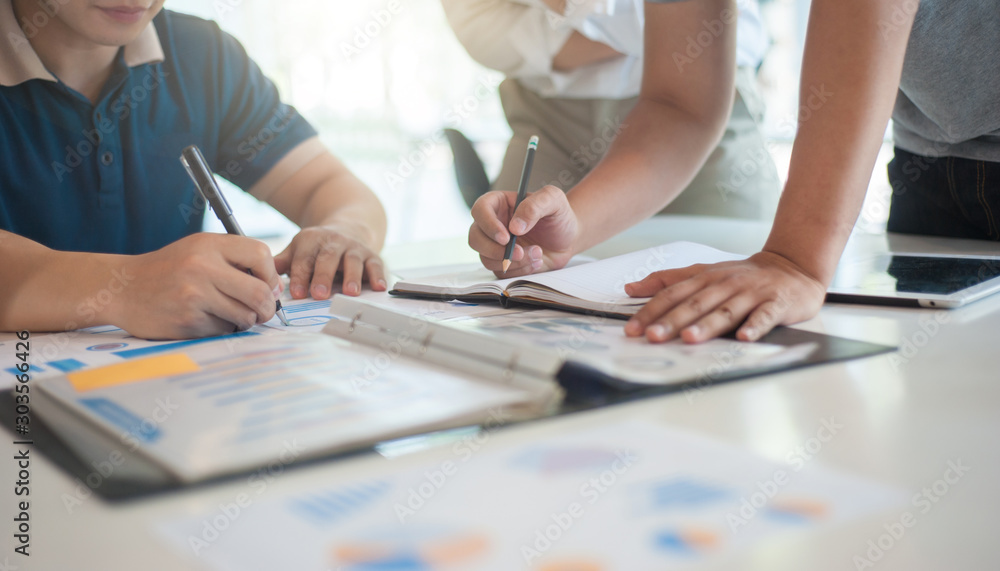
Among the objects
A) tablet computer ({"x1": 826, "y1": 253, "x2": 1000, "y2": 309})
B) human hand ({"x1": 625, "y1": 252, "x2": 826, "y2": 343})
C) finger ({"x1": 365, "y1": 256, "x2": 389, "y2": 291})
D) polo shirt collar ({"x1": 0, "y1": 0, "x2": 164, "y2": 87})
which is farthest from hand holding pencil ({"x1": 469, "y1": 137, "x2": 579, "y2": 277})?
polo shirt collar ({"x1": 0, "y1": 0, "x2": 164, "y2": 87})

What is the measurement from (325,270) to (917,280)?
72cm

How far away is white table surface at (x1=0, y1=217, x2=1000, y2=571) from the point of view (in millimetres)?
319

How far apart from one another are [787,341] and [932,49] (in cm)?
68

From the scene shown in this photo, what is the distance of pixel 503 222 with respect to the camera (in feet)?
3.29

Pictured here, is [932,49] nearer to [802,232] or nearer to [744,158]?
[802,232]

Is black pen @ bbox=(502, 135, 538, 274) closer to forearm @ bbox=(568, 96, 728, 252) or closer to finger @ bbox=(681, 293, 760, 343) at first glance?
forearm @ bbox=(568, 96, 728, 252)

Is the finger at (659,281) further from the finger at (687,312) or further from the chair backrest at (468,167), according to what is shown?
the chair backrest at (468,167)

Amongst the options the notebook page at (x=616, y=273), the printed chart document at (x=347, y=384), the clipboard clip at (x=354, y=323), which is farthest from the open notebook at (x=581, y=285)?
the clipboard clip at (x=354, y=323)

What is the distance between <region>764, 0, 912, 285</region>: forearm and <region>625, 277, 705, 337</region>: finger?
0.14m

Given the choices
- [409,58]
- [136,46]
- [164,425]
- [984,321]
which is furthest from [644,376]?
[409,58]

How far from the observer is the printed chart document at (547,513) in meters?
0.31

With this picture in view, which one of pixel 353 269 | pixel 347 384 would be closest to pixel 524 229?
pixel 353 269

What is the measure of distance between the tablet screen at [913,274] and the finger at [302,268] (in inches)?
24.8

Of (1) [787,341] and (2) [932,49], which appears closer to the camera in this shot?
(1) [787,341]
